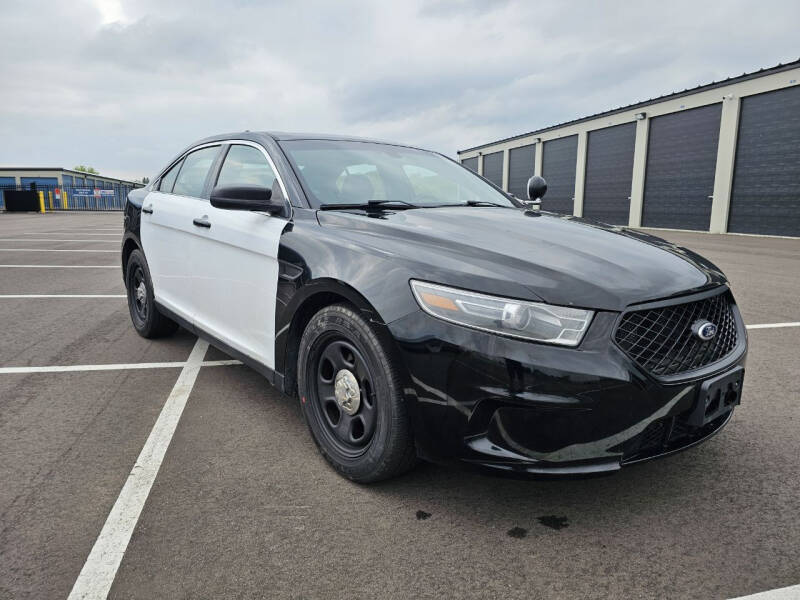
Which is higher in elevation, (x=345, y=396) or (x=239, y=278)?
(x=239, y=278)

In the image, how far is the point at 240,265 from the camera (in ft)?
10.4

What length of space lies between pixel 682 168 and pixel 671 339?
24.4 m

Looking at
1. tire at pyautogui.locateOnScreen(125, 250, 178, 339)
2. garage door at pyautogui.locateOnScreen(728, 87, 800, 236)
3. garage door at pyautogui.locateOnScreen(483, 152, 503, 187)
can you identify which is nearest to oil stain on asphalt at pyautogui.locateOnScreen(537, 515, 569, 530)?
tire at pyautogui.locateOnScreen(125, 250, 178, 339)

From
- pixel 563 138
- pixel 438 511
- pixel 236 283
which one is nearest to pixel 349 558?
pixel 438 511

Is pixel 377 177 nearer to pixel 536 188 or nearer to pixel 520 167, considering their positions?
pixel 536 188

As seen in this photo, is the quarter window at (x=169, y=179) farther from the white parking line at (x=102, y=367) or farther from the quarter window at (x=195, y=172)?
the white parking line at (x=102, y=367)

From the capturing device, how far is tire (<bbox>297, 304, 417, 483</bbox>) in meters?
2.23

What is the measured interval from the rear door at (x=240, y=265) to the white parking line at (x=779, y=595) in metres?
2.16

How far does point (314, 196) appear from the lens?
296cm

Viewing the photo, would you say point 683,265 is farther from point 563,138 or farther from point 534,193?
point 563,138

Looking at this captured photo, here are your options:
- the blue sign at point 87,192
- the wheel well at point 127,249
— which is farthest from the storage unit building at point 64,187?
the wheel well at point 127,249

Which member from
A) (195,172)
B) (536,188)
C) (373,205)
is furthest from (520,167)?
(373,205)

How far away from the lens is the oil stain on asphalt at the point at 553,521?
7.23 ft

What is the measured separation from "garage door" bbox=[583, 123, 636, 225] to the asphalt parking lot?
25.4m
